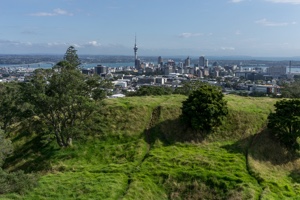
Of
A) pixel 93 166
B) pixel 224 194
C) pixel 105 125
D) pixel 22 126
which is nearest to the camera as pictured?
pixel 224 194

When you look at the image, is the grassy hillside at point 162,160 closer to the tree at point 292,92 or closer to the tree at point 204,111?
the tree at point 204,111

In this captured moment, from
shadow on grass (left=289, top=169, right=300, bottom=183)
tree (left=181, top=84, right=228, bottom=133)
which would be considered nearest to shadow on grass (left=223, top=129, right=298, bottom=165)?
shadow on grass (left=289, top=169, right=300, bottom=183)

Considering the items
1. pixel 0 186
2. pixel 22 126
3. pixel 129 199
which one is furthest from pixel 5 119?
pixel 129 199

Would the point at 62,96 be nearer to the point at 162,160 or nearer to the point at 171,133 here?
the point at 162,160

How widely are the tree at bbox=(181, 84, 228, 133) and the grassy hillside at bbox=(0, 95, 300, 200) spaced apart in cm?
126

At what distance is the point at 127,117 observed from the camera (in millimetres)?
38438

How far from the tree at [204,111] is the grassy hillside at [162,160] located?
1.26 m

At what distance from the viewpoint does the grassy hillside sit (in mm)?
25609

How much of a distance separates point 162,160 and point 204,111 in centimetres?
742

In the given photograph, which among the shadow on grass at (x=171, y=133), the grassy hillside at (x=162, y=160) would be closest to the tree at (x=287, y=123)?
the grassy hillside at (x=162, y=160)

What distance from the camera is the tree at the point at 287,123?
31.1 meters

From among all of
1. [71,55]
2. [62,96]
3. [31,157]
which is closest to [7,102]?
[71,55]

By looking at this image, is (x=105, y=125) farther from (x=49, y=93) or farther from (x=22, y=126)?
(x=22, y=126)

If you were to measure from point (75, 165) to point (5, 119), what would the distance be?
2278 cm
